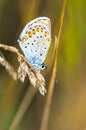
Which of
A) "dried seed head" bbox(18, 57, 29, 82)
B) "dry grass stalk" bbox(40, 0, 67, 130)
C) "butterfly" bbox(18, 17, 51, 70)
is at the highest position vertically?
"butterfly" bbox(18, 17, 51, 70)

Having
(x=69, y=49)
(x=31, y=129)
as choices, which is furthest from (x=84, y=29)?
(x=31, y=129)

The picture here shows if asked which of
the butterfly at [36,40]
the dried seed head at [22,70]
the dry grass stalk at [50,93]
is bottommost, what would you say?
the dry grass stalk at [50,93]

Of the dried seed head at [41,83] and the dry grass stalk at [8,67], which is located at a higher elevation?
the dry grass stalk at [8,67]

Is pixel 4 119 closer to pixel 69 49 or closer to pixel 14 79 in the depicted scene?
pixel 14 79

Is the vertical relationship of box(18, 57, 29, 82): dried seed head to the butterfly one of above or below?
below

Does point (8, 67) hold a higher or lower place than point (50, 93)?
higher
